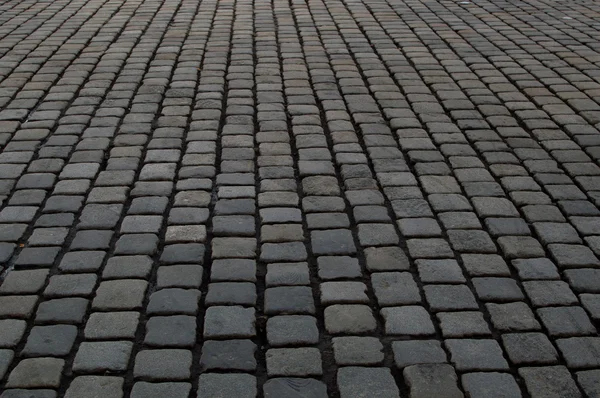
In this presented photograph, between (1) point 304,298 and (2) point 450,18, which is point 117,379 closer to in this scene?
(1) point 304,298

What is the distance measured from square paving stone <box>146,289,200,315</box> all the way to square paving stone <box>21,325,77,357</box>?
35cm

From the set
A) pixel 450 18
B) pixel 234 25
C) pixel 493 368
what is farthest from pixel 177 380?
pixel 450 18

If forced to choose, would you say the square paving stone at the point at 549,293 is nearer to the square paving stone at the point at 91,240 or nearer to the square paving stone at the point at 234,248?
the square paving stone at the point at 234,248

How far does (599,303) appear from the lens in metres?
3.32

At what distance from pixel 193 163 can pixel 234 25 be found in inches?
163

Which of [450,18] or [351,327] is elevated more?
[351,327]

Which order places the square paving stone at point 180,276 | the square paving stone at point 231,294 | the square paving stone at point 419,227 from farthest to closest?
the square paving stone at point 419,227 < the square paving stone at point 180,276 < the square paving stone at point 231,294

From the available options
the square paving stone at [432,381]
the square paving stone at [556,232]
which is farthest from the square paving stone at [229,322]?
the square paving stone at [556,232]

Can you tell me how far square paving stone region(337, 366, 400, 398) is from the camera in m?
2.76

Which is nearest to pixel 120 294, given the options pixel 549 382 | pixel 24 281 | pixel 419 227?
pixel 24 281

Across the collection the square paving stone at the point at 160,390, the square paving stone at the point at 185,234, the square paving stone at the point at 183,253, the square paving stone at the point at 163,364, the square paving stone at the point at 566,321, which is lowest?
the square paving stone at the point at 185,234

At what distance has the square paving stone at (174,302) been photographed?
322 cm

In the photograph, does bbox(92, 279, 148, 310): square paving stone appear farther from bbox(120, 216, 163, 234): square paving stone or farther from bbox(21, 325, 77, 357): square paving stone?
bbox(120, 216, 163, 234): square paving stone

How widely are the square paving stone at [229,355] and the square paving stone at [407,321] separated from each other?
1.96 feet
